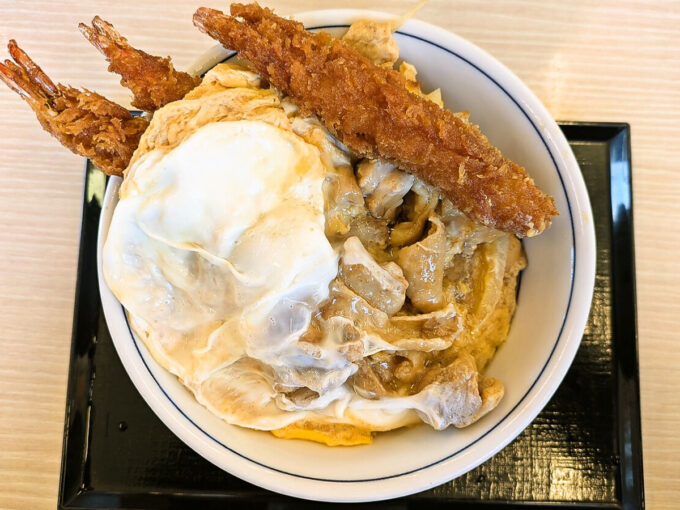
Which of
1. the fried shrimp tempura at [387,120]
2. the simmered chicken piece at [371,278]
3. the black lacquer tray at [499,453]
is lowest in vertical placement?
the black lacquer tray at [499,453]

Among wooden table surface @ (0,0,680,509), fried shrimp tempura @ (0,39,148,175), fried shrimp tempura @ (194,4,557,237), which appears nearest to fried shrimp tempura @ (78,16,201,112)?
fried shrimp tempura @ (0,39,148,175)

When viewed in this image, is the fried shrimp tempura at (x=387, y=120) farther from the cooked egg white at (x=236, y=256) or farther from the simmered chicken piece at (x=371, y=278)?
the simmered chicken piece at (x=371, y=278)

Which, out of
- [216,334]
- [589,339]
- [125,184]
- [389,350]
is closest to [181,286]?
[216,334]

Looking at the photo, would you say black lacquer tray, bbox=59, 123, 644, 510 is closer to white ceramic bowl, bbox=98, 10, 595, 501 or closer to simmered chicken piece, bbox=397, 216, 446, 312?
white ceramic bowl, bbox=98, 10, 595, 501

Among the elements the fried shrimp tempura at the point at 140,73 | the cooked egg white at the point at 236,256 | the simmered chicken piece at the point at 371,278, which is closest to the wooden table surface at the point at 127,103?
the fried shrimp tempura at the point at 140,73

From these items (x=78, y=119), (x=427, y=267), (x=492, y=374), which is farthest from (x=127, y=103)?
(x=492, y=374)

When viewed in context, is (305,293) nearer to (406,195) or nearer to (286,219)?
(286,219)

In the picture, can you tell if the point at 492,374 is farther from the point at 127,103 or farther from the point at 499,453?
the point at 127,103
